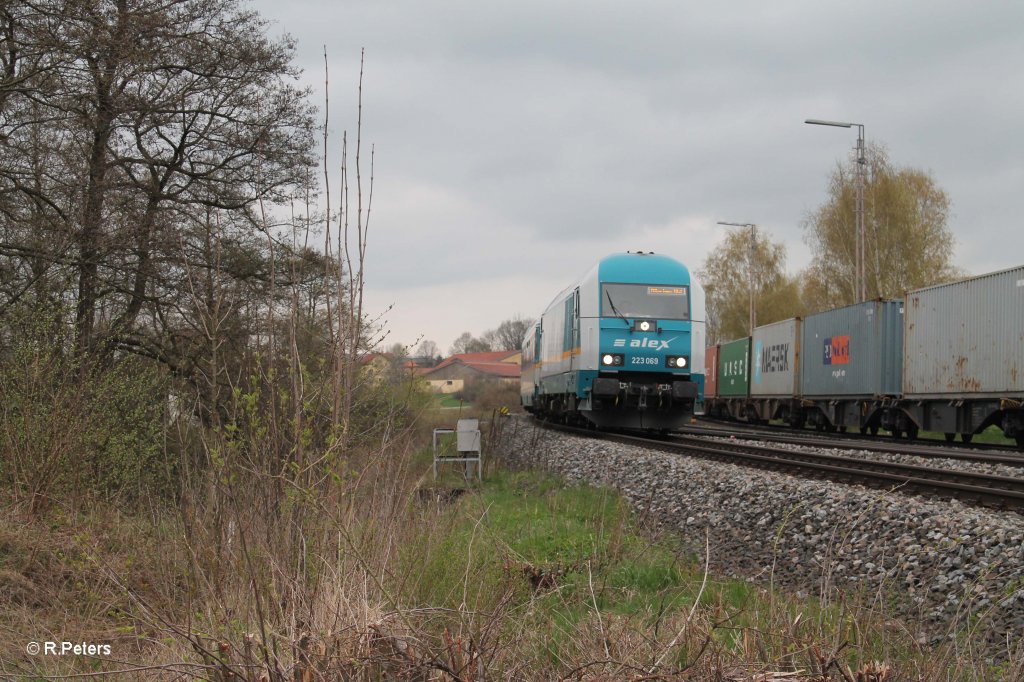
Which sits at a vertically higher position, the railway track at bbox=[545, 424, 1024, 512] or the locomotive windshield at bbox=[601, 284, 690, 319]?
the locomotive windshield at bbox=[601, 284, 690, 319]

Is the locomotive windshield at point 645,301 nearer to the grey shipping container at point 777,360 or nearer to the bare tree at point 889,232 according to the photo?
the grey shipping container at point 777,360

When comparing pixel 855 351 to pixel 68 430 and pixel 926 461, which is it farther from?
pixel 68 430

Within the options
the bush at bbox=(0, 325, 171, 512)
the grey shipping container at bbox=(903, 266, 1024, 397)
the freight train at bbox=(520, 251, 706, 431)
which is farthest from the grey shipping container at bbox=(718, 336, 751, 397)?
the bush at bbox=(0, 325, 171, 512)

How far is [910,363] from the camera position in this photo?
2003 cm

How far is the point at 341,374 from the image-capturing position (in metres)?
4.05

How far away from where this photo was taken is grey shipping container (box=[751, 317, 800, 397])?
1078 inches

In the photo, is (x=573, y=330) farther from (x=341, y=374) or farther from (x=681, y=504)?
(x=341, y=374)

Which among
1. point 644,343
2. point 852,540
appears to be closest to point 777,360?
point 644,343

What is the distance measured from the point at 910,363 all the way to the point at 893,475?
1100 centimetres

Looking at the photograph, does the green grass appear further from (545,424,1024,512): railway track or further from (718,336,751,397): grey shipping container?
(718,336,751,397): grey shipping container

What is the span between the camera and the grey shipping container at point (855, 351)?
21234mm

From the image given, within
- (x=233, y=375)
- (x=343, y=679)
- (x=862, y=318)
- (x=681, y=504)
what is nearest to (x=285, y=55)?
(x=233, y=375)

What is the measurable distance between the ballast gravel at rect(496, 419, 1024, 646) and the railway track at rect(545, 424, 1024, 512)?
48 cm

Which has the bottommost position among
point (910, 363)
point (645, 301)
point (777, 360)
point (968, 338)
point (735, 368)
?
point (910, 363)
